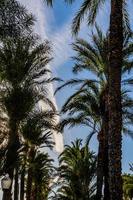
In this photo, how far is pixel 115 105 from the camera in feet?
60.4

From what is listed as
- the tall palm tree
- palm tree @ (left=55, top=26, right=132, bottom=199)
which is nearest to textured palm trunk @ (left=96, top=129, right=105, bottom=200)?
palm tree @ (left=55, top=26, right=132, bottom=199)

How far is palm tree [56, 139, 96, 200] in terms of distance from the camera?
33.7m

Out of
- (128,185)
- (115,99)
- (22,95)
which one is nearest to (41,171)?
(128,185)

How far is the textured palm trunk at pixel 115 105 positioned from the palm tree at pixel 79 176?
49.5 feet

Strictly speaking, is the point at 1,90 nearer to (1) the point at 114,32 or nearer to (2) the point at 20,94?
(2) the point at 20,94

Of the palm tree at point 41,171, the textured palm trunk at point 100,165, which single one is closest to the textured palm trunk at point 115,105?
the textured palm trunk at point 100,165

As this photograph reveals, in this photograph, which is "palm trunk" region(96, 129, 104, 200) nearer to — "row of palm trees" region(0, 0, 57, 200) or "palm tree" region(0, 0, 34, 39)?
"row of palm trees" region(0, 0, 57, 200)

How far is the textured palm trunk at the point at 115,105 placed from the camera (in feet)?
57.9

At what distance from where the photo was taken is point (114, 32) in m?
19.3

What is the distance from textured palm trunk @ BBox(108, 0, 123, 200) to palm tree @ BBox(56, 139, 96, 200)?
49.5 feet

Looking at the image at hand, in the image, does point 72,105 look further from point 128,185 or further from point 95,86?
point 128,185

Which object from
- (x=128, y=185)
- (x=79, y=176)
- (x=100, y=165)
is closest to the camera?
(x=100, y=165)

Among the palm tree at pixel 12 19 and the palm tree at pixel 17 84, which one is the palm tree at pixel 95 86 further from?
the palm tree at pixel 12 19

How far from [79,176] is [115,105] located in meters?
16.6
